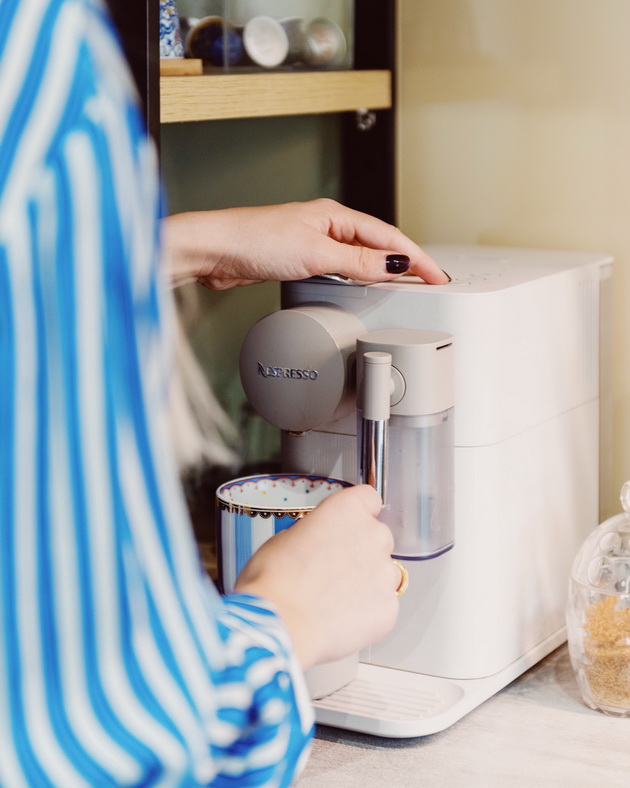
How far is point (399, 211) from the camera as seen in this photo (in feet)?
3.74

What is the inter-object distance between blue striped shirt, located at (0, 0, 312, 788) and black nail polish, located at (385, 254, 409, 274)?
548 mm

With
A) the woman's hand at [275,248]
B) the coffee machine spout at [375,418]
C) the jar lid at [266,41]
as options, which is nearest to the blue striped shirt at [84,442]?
the coffee machine spout at [375,418]

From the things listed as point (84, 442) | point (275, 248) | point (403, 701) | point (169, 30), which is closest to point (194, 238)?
point (275, 248)

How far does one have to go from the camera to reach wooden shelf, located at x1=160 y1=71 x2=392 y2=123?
826 millimetres

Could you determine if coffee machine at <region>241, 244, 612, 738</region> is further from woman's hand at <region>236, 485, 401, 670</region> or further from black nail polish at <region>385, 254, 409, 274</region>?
woman's hand at <region>236, 485, 401, 670</region>

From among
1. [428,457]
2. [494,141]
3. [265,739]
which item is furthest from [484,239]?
[265,739]

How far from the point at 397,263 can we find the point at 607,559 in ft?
0.89

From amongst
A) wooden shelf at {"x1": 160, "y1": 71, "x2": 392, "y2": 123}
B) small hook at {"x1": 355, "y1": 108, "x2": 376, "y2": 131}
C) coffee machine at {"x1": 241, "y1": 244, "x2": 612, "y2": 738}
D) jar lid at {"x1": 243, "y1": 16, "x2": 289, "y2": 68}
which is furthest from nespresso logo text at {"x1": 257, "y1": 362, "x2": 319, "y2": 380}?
small hook at {"x1": 355, "y1": 108, "x2": 376, "y2": 131}

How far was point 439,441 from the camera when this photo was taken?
753 millimetres

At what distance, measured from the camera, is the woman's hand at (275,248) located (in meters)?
0.79

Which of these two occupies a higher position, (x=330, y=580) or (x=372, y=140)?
(x=372, y=140)

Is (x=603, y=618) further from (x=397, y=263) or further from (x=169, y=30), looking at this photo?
(x=169, y=30)

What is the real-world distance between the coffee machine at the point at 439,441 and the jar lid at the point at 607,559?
0.05 metres

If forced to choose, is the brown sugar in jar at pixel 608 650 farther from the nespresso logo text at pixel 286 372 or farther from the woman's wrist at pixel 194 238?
the woman's wrist at pixel 194 238
